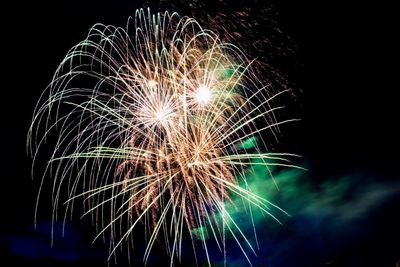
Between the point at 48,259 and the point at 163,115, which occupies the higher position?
the point at 163,115

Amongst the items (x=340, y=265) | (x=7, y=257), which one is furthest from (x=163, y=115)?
(x=7, y=257)

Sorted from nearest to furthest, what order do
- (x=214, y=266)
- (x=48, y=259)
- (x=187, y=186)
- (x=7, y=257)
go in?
(x=187, y=186) < (x=7, y=257) < (x=48, y=259) < (x=214, y=266)

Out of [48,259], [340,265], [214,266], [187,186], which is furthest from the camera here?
[214,266]

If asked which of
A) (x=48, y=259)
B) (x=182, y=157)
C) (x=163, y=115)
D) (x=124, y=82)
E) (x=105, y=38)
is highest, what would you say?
(x=105, y=38)

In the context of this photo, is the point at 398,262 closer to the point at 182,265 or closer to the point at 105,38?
the point at 105,38

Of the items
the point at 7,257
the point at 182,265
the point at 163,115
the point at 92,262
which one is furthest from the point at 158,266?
the point at 163,115

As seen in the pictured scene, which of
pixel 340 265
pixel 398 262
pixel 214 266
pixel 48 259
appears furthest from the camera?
pixel 214 266

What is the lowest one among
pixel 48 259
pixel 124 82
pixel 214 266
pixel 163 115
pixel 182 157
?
pixel 214 266

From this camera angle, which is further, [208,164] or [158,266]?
[158,266]

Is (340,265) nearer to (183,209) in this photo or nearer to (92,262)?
(183,209)
